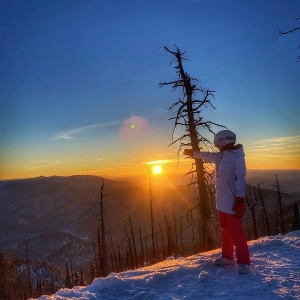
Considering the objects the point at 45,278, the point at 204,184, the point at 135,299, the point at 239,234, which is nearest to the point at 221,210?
the point at 239,234

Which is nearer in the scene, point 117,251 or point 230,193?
point 230,193

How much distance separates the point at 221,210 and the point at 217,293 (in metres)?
2.10

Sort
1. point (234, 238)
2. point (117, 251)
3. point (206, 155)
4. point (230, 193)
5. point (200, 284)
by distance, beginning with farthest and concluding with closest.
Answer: point (117, 251), point (206, 155), point (230, 193), point (234, 238), point (200, 284)

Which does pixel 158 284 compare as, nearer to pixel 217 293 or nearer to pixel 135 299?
pixel 135 299

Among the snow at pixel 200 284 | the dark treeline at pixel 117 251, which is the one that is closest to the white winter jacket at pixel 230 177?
the snow at pixel 200 284

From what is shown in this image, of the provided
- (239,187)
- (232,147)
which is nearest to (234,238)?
(239,187)

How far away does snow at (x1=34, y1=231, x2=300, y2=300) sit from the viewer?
461cm

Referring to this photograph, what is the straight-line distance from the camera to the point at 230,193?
251 inches

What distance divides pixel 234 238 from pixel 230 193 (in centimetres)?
89

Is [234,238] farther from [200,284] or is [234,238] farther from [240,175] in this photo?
[200,284]

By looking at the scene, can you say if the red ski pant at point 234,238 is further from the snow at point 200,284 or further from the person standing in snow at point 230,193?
the snow at point 200,284

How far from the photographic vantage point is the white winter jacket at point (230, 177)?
20.2 ft

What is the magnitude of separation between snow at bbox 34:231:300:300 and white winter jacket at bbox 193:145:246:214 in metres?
1.25

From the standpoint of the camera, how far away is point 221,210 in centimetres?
648
